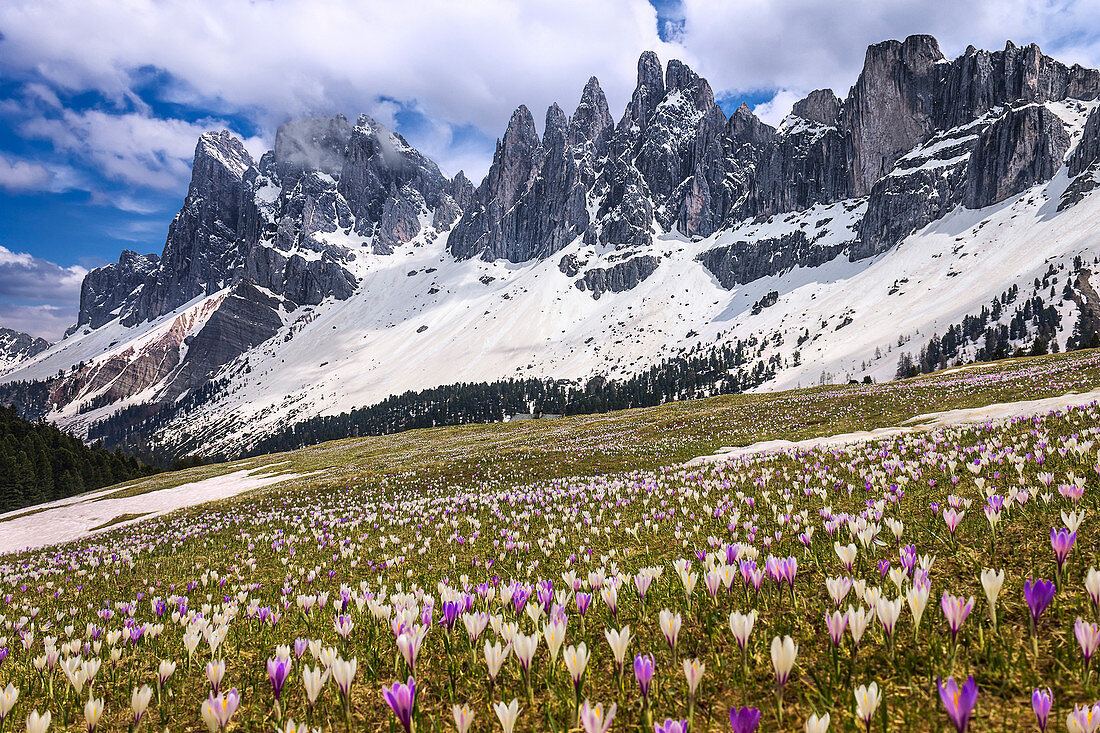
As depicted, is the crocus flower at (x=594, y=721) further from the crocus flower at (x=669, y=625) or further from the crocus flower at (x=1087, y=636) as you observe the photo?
the crocus flower at (x=1087, y=636)

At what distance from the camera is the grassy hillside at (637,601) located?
9.16ft

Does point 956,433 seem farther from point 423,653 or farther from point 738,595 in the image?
point 423,653

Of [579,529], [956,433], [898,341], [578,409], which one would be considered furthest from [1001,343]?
[579,529]

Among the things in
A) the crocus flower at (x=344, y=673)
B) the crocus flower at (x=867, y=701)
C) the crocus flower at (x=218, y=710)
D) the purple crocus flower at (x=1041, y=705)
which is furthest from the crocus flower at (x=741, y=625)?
the crocus flower at (x=218, y=710)

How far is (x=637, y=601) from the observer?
4.59 meters

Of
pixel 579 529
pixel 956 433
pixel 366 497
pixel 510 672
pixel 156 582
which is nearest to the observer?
pixel 510 672

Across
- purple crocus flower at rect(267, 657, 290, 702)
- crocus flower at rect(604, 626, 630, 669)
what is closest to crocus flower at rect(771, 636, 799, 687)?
crocus flower at rect(604, 626, 630, 669)

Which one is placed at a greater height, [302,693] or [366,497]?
[302,693]

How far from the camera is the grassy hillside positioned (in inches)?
110

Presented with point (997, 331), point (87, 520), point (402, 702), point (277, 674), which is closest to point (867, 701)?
point (402, 702)

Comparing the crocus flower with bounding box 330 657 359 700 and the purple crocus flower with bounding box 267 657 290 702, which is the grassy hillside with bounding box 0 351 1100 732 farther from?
the purple crocus flower with bounding box 267 657 290 702

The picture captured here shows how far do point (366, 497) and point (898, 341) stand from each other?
221855mm

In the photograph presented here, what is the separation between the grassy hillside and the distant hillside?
85.1 metres

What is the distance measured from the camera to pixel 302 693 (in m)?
3.63
